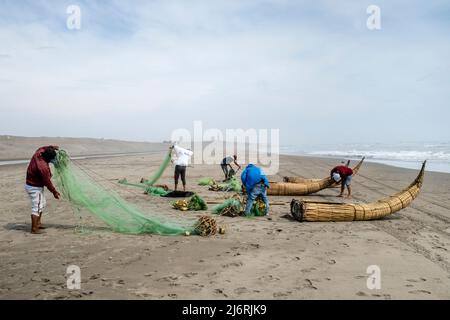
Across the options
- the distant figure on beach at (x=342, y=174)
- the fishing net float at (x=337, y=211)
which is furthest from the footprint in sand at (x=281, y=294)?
the distant figure on beach at (x=342, y=174)

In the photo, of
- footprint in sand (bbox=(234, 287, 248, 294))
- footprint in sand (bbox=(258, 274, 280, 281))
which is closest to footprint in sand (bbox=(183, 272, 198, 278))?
footprint in sand (bbox=(234, 287, 248, 294))

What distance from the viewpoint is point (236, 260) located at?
5684 mm

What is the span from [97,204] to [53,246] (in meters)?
1.37

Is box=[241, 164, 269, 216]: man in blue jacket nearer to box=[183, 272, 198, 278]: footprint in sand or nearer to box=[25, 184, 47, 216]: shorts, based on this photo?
box=[183, 272, 198, 278]: footprint in sand

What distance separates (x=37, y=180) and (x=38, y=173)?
0.52ft

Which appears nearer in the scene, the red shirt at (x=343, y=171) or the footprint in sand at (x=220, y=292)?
the footprint in sand at (x=220, y=292)

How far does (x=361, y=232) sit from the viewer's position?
25.2 feet

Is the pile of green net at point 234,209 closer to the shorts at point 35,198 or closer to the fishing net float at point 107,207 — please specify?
the fishing net float at point 107,207

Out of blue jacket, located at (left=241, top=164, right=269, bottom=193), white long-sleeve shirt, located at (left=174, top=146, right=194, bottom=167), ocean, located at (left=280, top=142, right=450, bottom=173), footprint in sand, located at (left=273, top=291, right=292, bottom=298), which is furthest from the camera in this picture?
ocean, located at (left=280, top=142, right=450, bottom=173)

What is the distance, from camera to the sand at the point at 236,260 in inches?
178

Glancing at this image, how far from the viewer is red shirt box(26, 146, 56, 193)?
7.04 metres

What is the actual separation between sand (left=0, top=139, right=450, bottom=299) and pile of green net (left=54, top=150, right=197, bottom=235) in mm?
331
